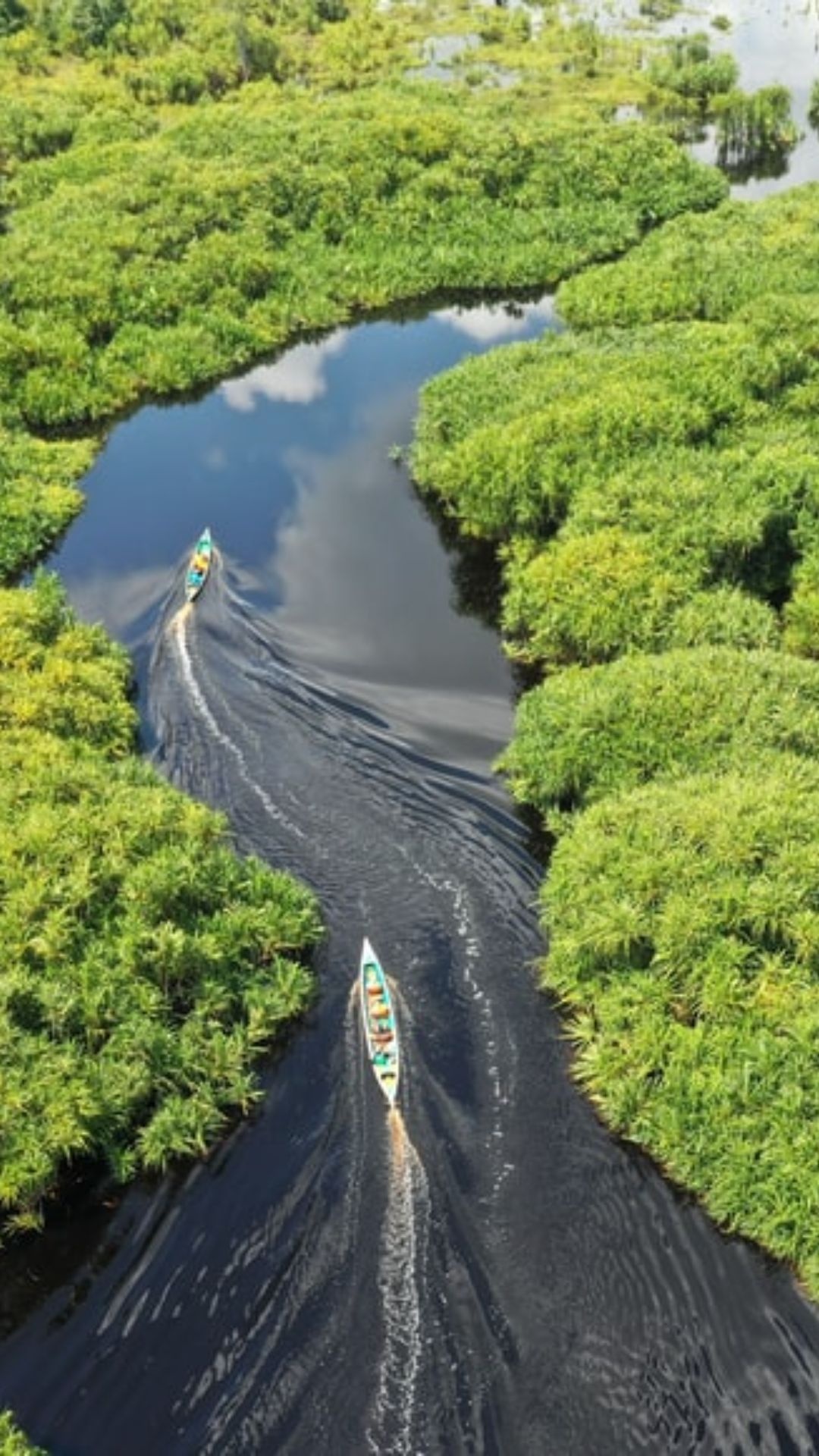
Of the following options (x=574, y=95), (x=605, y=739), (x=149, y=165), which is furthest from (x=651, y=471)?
(x=574, y=95)

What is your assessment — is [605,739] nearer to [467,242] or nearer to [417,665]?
[417,665]

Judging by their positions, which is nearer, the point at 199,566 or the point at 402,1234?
the point at 402,1234

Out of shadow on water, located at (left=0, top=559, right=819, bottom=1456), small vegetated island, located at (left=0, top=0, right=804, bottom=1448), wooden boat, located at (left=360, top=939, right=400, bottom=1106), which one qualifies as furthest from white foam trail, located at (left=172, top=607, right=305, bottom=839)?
wooden boat, located at (left=360, top=939, right=400, bottom=1106)

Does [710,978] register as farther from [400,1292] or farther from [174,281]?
[174,281]

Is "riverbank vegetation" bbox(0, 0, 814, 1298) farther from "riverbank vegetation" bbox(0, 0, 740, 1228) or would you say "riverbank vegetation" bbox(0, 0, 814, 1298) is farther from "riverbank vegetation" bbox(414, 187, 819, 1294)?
"riverbank vegetation" bbox(414, 187, 819, 1294)

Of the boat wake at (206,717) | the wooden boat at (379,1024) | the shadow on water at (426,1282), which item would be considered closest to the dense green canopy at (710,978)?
the shadow on water at (426,1282)

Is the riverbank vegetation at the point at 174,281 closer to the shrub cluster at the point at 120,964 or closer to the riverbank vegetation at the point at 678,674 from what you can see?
the shrub cluster at the point at 120,964

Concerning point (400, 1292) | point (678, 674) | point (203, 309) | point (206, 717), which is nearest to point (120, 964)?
point (400, 1292)
